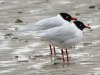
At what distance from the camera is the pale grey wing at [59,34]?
12638 millimetres

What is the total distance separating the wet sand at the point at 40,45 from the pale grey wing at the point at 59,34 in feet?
1.65

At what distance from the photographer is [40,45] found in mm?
Answer: 14336

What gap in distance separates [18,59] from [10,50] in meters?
1.12

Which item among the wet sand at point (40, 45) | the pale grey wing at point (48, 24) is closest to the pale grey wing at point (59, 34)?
the wet sand at point (40, 45)

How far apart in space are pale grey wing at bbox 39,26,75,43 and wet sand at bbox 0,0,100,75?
50 cm

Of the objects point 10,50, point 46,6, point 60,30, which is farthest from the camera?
point 46,6

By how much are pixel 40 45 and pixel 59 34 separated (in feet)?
5.48

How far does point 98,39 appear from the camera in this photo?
48.3ft

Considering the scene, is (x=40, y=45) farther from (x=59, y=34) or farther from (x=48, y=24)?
(x=59, y=34)

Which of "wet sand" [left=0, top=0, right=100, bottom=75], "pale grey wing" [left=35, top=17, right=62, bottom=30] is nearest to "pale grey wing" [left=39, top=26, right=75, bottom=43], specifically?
"wet sand" [left=0, top=0, right=100, bottom=75]

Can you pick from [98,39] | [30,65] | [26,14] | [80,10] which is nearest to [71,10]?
[80,10]

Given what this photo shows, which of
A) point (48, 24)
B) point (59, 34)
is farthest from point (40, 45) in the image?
point (59, 34)

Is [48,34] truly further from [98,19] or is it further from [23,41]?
[98,19]

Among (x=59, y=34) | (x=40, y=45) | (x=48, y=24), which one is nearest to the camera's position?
(x=59, y=34)
